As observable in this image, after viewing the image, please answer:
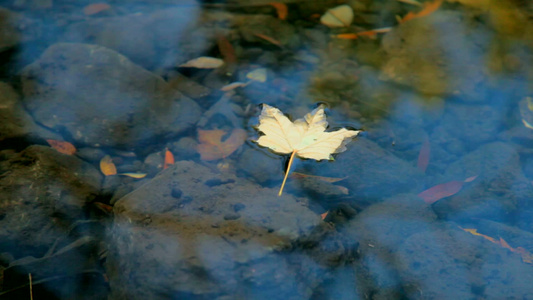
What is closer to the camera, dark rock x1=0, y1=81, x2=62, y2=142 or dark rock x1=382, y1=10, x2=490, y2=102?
dark rock x1=0, y1=81, x2=62, y2=142

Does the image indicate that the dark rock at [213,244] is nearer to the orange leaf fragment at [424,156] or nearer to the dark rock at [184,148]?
the dark rock at [184,148]

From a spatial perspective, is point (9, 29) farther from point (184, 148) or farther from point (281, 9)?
point (281, 9)

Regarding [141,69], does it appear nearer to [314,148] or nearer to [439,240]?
[314,148]

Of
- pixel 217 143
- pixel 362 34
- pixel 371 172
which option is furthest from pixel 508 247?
pixel 362 34

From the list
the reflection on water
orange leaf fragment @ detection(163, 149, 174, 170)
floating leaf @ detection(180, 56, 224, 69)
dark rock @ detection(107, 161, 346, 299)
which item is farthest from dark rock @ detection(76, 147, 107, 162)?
floating leaf @ detection(180, 56, 224, 69)

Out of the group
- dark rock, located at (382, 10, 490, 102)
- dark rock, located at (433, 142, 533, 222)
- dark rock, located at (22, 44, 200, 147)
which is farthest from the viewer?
dark rock, located at (382, 10, 490, 102)

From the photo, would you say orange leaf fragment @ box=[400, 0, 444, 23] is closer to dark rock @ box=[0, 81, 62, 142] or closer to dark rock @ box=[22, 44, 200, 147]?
dark rock @ box=[22, 44, 200, 147]
